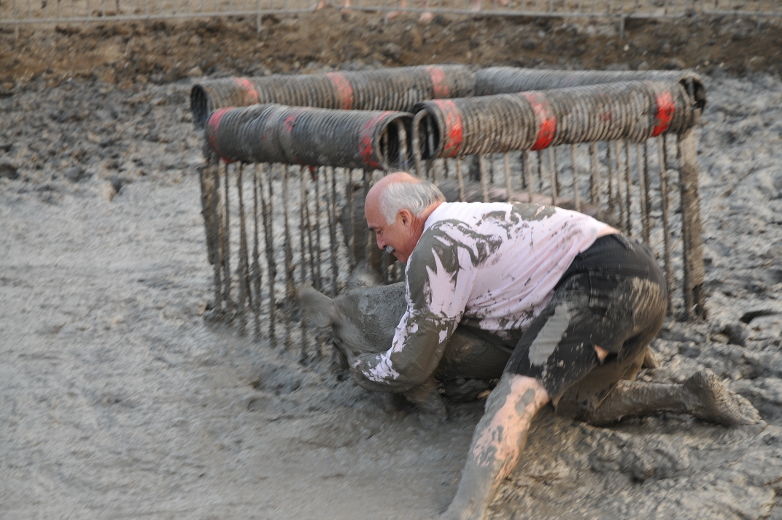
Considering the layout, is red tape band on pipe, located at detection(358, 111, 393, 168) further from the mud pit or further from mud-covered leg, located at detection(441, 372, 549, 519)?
mud-covered leg, located at detection(441, 372, 549, 519)

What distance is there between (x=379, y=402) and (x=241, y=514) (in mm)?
1046

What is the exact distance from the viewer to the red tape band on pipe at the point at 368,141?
15.4ft

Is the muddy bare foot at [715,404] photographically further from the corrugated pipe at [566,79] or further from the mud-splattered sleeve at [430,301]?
the corrugated pipe at [566,79]

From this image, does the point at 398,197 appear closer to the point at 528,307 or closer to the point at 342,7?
the point at 528,307

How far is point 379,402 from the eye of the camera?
4879 mm

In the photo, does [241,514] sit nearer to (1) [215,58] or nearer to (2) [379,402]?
(2) [379,402]

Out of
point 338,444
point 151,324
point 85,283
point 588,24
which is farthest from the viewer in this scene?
point 588,24

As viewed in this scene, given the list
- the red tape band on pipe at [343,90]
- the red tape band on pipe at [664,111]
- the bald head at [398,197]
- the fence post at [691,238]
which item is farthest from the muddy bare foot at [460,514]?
the red tape band on pipe at [343,90]

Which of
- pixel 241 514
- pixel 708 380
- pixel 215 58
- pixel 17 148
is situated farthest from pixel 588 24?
pixel 241 514

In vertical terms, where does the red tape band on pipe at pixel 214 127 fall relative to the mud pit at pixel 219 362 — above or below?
above

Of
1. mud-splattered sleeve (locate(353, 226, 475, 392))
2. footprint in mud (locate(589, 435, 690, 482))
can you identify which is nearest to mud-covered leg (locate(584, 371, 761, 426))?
footprint in mud (locate(589, 435, 690, 482))

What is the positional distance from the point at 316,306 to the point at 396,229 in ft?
2.91

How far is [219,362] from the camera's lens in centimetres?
559

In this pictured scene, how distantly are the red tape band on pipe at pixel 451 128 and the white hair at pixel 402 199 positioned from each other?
412mm
